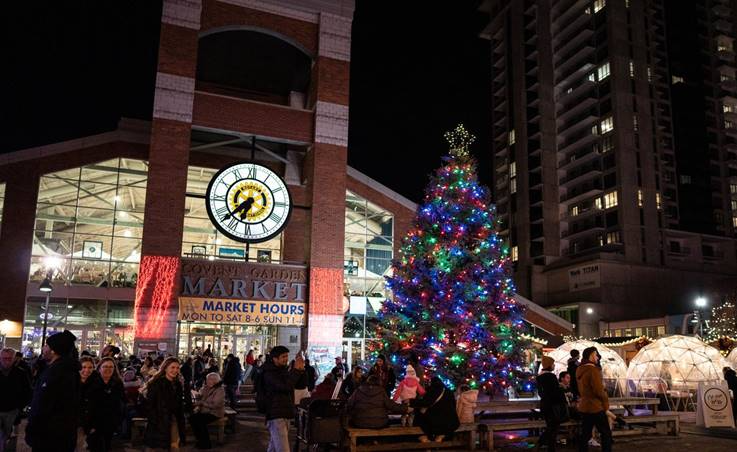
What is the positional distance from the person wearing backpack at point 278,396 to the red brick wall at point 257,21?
19243mm

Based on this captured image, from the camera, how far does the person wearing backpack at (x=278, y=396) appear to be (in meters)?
8.70

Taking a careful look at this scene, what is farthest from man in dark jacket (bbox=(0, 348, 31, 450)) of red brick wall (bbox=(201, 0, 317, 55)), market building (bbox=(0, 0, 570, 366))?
red brick wall (bbox=(201, 0, 317, 55))

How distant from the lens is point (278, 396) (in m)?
8.72

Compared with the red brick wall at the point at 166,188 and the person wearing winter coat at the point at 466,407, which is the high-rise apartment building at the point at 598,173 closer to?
the red brick wall at the point at 166,188

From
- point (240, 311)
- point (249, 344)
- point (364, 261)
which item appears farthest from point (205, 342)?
point (364, 261)

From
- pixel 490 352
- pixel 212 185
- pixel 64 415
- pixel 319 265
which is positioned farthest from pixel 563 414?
pixel 212 185

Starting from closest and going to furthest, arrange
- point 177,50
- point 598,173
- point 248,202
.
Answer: point 177,50 < point 248,202 < point 598,173

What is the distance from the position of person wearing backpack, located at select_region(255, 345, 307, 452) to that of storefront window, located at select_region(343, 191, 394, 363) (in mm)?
21197

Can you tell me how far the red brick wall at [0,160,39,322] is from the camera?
2527cm

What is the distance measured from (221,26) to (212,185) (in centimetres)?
642

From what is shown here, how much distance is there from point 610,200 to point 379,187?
137ft

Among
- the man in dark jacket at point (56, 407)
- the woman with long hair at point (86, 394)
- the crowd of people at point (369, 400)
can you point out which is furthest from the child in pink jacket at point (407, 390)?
the man in dark jacket at point (56, 407)

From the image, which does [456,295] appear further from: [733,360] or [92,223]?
[92,223]

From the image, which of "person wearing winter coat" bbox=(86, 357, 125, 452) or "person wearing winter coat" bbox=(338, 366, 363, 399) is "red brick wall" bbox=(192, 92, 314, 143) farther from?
"person wearing winter coat" bbox=(86, 357, 125, 452)
